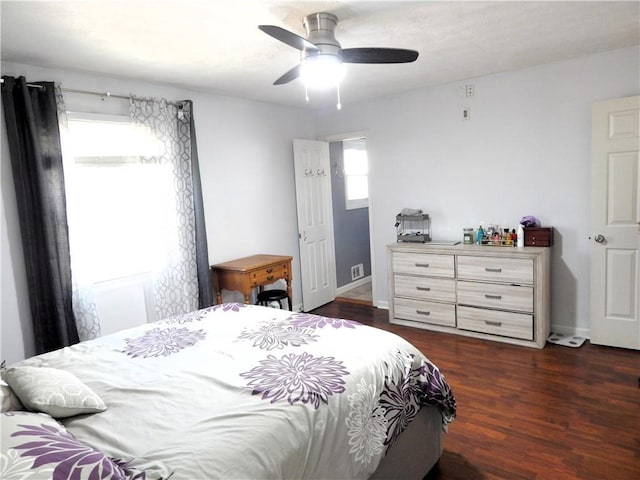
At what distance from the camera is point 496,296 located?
3707 mm

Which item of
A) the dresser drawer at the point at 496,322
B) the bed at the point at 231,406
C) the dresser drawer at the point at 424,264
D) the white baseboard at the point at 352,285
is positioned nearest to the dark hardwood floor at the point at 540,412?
the dresser drawer at the point at 496,322

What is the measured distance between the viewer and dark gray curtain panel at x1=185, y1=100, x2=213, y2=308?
12.3 feet

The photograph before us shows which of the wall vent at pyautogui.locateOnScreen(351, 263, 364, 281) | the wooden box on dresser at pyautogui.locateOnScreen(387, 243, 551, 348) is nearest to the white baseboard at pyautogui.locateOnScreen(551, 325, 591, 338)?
the wooden box on dresser at pyautogui.locateOnScreen(387, 243, 551, 348)

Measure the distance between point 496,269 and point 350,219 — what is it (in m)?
2.63

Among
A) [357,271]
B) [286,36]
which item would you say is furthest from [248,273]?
[357,271]

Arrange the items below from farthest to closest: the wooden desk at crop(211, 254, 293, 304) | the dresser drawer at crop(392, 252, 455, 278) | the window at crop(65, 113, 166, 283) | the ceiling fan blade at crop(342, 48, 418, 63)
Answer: the dresser drawer at crop(392, 252, 455, 278)
the wooden desk at crop(211, 254, 293, 304)
the window at crop(65, 113, 166, 283)
the ceiling fan blade at crop(342, 48, 418, 63)

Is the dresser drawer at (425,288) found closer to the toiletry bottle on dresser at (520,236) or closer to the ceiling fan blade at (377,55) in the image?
the toiletry bottle on dresser at (520,236)

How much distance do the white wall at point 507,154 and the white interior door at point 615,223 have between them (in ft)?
0.67

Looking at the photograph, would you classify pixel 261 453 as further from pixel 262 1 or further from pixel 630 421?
pixel 630 421

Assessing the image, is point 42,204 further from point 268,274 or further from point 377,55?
point 377,55

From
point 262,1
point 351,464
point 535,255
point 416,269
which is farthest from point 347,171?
point 351,464

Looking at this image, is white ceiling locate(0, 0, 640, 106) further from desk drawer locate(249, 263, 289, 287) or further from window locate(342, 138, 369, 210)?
window locate(342, 138, 369, 210)

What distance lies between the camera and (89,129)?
127 inches

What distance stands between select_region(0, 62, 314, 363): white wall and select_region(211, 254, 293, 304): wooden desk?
0.20 meters
